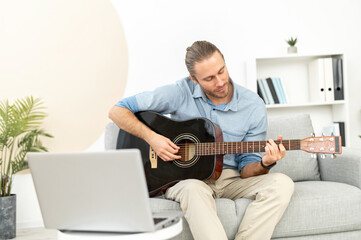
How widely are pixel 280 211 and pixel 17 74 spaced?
248cm

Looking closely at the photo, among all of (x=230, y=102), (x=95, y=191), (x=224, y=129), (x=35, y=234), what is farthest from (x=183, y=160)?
(x=35, y=234)

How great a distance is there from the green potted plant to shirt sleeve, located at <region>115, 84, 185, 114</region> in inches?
48.6

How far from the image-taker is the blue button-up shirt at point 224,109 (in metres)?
2.10

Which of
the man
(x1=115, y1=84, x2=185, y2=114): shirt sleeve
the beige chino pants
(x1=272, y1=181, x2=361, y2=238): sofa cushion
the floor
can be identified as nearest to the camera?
the beige chino pants

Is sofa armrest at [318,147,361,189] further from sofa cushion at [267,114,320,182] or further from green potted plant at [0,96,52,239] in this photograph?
green potted plant at [0,96,52,239]

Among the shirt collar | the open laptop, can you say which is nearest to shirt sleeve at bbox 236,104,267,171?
the shirt collar

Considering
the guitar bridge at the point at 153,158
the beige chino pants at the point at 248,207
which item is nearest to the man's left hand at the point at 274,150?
the beige chino pants at the point at 248,207

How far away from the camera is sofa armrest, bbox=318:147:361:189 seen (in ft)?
7.02

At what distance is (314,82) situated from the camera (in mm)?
3293

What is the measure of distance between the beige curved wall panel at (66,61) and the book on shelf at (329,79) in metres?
1.58

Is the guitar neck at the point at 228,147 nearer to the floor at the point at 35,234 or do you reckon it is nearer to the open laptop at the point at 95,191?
the open laptop at the point at 95,191

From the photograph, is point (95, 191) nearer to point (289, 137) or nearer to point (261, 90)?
point (289, 137)

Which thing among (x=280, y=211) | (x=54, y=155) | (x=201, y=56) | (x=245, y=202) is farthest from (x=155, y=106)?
(x=54, y=155)

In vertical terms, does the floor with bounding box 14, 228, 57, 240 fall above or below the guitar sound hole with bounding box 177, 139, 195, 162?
below
